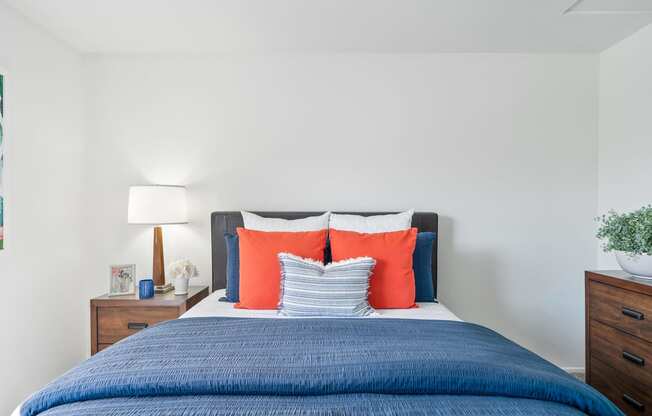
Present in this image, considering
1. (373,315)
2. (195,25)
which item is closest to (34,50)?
(195,25)

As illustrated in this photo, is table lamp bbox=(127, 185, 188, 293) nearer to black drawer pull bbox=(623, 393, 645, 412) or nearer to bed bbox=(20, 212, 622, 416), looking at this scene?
bed bbox=(20, 212, 622, 416)

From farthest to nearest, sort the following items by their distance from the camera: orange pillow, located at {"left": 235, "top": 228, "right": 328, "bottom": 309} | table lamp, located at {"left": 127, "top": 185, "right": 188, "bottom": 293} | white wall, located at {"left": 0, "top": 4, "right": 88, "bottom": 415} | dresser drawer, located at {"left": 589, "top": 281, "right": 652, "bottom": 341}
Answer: table lamp, located at {"left": 127, "top": 185, "right": 188, "bottom": 293}
white wall, located at {"left": 0, "top": 4, "right": 88, "bottom": 415}
orange pillow, located at {"left": 235, "top": 228, "right": 328, "bottom": 309}
dresser drawer, located at {"left": 589, "top": 281, "right": 652, "bottom": 341}

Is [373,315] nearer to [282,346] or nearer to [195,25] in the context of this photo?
[282,346]

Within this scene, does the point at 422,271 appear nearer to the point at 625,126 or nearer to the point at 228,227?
the point at 228,227

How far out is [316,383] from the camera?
1196 millimetres

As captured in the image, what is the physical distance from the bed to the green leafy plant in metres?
1.04

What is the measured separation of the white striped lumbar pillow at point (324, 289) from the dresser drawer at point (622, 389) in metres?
1.33

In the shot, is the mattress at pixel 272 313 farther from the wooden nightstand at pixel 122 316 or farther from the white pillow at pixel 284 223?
the white pillow at pixel 284 223

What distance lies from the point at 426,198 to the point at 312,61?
1281mm

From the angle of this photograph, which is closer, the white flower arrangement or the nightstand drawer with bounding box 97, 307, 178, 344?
the nightstand drawer with bounding box 97, 307, 178, 344

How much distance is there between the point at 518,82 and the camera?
3.02 m

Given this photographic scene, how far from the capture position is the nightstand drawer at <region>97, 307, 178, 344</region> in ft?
8.25

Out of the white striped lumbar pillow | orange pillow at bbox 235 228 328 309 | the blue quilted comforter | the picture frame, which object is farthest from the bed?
the picture frame

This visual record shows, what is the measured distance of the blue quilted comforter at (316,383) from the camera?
3.70 feet
